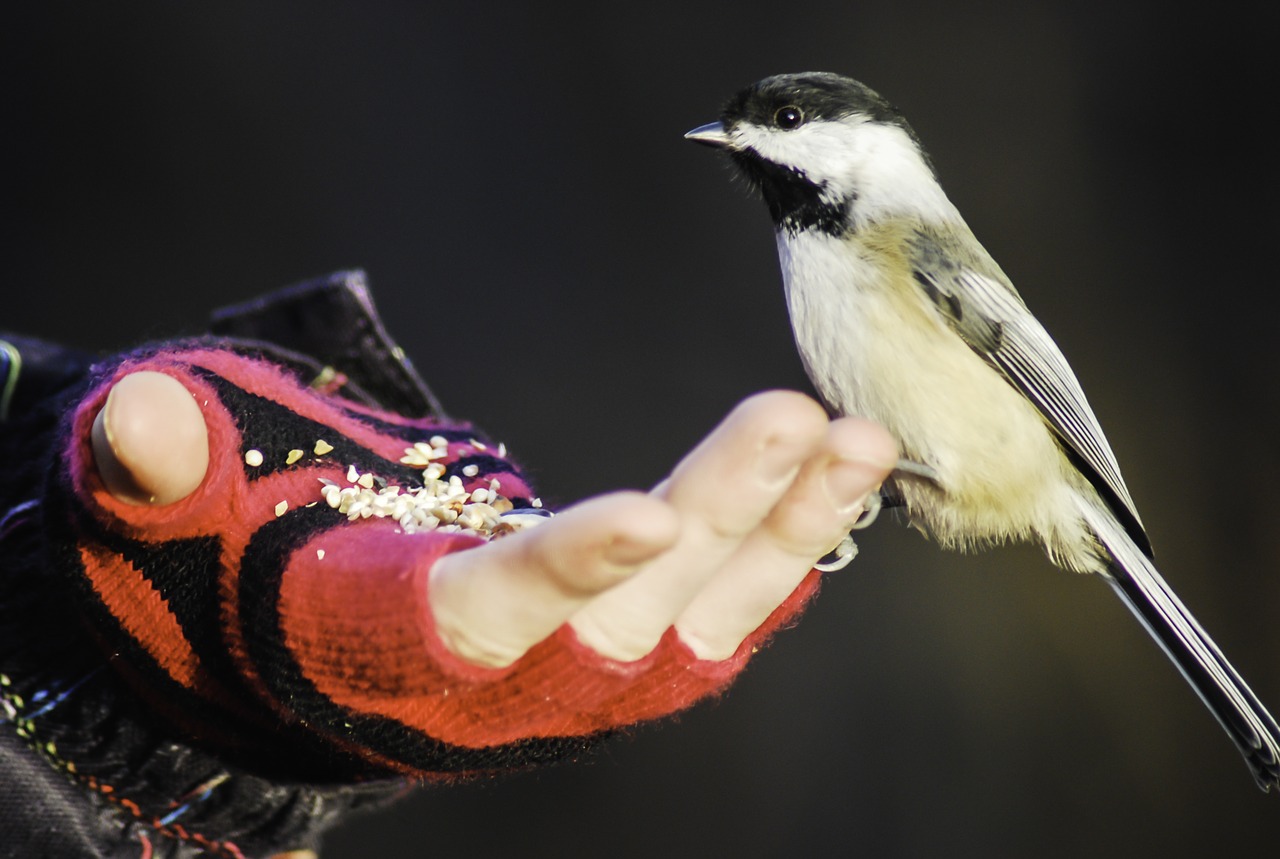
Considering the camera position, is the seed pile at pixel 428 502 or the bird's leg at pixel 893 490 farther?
the bird's leg at pixel 893 490

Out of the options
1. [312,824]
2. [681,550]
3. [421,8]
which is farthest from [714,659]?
[421,8]

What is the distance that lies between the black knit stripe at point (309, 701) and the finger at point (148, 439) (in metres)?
0.06

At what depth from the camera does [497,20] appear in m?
1.82

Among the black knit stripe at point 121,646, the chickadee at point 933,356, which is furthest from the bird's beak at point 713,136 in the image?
the black knit stripe at point 121,646

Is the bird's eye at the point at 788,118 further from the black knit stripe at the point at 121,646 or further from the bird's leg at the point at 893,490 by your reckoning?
the black knit stripe at the point at 121,646

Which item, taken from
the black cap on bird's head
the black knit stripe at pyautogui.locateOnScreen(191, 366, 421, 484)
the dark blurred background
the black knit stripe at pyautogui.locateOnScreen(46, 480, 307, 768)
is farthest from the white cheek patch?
the dark blurred background

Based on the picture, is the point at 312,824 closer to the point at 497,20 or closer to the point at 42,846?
the point at 42,846

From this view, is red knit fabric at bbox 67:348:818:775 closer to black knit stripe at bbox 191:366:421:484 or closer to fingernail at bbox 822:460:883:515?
black knit stripe at bbox 191:366:421:484

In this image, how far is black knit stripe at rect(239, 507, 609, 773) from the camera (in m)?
0.53

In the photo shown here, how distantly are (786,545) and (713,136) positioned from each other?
390mm

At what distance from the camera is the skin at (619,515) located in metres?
0.44

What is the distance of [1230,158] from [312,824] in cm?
166

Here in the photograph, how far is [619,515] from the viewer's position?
43 cm

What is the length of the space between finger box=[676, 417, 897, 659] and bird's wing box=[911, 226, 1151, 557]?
0.86 feet
